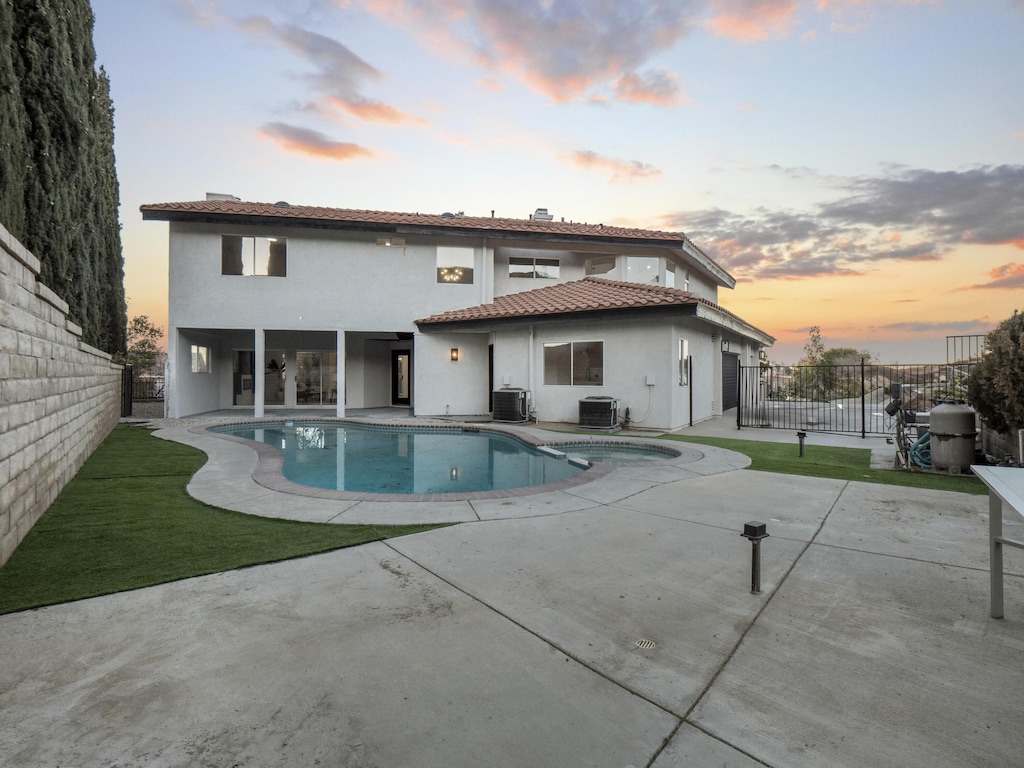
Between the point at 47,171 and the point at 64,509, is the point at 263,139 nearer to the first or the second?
the point at 47,171

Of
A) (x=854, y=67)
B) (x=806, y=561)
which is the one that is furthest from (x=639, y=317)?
(x=806, y=561)

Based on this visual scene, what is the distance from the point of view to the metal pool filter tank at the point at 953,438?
7402mm

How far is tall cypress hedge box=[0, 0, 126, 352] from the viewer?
257 inches

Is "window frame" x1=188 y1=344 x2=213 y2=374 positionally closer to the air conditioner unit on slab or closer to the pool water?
the pool water

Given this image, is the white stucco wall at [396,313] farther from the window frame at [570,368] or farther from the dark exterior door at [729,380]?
the dark exterior door at [729,380]

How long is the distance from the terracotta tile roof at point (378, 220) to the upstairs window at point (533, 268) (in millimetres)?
1370

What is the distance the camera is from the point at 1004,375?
246 inches

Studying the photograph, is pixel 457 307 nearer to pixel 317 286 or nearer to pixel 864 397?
pixel 317 286

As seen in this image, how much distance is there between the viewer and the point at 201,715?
6.61ft

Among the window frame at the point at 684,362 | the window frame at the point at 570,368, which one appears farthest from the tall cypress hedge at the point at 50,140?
the window frame at the point at 684,362

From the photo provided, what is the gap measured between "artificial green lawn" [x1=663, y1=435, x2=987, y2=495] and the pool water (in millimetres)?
3401

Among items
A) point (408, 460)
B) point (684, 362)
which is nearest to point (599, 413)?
point (684, 362)

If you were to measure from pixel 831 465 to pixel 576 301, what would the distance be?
26.5 ft

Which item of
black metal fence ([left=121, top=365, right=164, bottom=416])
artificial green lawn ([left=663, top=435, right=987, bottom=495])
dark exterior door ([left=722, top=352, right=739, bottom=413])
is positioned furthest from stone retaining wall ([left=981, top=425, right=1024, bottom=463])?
black metal fence ([left=121, top=365, right=164, bottom=416])
